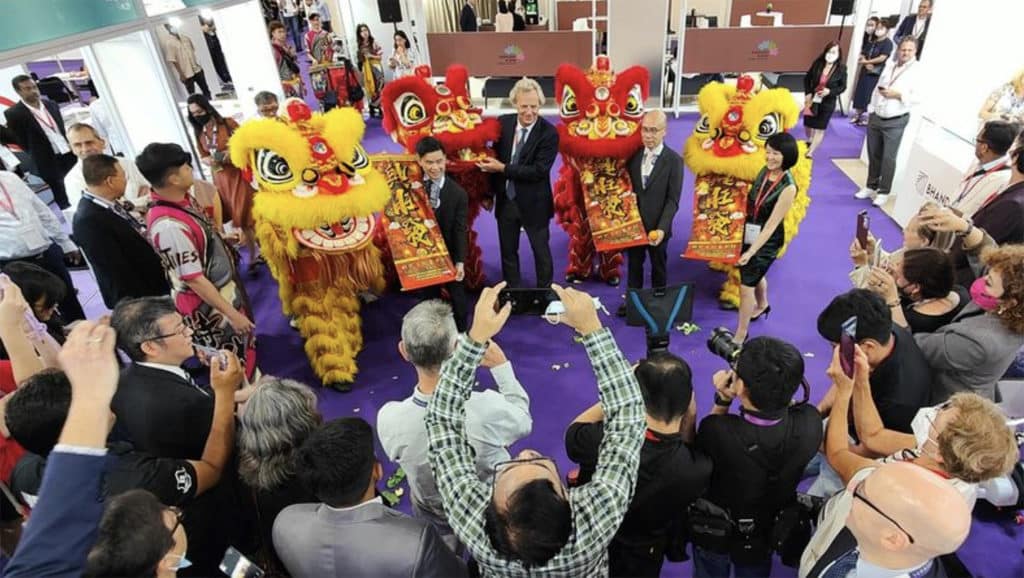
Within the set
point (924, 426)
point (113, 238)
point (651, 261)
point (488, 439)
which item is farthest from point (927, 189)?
point (113, 238)

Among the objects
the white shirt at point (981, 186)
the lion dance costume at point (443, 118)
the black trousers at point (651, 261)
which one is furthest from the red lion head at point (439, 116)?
the white shirt at point (981, 186)

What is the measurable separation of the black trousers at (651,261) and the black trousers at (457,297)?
3.95 ft

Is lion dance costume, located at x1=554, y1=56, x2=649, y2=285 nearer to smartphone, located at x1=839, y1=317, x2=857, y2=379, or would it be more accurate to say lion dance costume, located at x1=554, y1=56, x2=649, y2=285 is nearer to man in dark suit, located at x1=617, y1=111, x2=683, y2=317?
man in dark suit, located at x1=617, y1=111, x2=683, y2=317

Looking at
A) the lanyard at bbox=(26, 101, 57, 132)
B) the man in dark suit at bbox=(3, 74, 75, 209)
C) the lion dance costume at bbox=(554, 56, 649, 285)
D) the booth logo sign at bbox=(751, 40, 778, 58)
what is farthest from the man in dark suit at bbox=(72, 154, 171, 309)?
the booth logo sign at bbox=(751, 40, 778, 58)

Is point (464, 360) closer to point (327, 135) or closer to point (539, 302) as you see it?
point (539, 302)

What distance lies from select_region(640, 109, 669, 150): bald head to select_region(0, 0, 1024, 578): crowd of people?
78 cm

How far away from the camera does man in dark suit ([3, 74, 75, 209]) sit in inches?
197

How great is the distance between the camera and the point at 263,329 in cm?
453

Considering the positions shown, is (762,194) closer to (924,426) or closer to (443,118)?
(924,426)

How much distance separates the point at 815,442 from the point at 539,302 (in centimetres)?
104

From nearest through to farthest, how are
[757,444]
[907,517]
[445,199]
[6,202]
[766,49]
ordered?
[907,517] < [757,444] < [6,202] < [445,199] < [766,49]

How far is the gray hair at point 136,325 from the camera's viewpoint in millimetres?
1976

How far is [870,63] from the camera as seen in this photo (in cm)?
739

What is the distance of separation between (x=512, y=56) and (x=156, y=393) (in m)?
8.41
